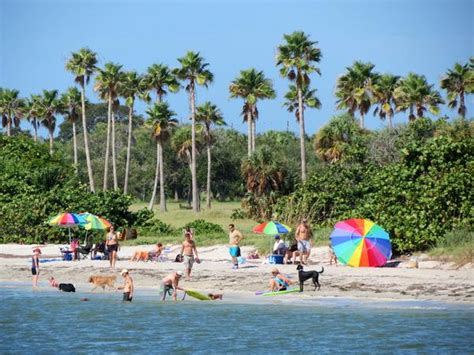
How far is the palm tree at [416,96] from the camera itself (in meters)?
65.6

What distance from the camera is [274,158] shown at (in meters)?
56.1

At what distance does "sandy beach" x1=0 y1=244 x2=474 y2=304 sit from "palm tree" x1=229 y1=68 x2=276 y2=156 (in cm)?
3222

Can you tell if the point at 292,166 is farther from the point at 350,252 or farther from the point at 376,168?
the point at 350,252

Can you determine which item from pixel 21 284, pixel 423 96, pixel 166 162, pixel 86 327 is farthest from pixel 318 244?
pixel 166 162

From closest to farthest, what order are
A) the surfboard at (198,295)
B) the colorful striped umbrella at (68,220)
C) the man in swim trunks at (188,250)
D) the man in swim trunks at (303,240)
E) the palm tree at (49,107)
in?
the surfboard at (198,295) → the man in swim trunks at (188,250) → the man in swim trunks at (303,240) → the colorful striped umbrella at (68,220) → the palm tree at (49,107)

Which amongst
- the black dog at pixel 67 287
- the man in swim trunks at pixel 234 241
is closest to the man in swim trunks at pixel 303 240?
the man in swim trunks at pixel 234 241

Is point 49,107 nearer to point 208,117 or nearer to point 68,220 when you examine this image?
point 208,117

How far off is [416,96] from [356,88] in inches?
168

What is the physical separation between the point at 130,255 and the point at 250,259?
20.1 ft

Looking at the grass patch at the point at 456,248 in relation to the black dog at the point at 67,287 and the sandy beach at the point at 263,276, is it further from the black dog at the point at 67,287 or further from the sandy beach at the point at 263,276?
the black dog at the point at 67,287

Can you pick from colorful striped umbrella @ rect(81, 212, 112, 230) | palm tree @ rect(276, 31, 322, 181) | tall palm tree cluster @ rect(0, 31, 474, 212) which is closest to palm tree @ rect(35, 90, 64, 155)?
tall palm tree cluster @ rect(0, 31, 474, 212)

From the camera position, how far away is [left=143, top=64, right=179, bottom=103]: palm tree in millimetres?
73562

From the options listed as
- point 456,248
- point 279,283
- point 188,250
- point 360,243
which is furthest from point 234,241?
point 456,248

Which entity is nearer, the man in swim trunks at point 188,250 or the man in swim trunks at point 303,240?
the man in swim trunks at point 188,250
